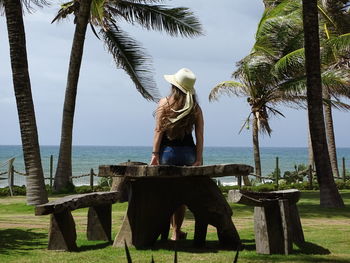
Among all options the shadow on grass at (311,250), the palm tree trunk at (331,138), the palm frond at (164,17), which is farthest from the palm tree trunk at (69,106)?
the shadow on grass at (311,250)

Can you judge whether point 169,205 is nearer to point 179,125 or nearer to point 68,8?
point 179,125

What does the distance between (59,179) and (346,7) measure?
15690mm

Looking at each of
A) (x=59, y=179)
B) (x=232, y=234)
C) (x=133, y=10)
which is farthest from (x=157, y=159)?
(x=133, y=10)

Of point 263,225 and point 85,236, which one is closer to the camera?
point 263,225

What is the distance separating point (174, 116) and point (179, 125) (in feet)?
0.37

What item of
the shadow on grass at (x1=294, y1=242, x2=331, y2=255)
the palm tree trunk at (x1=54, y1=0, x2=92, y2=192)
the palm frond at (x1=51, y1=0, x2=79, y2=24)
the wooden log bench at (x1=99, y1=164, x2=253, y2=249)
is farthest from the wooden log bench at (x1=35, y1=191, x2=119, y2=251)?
the palm frond at (x1=51, y1=0, x2=79, y2=24)

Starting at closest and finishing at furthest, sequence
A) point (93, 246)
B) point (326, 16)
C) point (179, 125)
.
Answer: point (179, 125) → point (93, 246) → point (326, 16)

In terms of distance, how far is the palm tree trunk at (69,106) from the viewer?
17.7 metres

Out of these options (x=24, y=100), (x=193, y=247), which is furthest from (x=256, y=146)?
(x=193, y=247)

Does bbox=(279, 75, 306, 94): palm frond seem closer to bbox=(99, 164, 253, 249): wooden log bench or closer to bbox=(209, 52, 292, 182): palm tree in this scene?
bbox=(209, 52, 292, 182): palm tree

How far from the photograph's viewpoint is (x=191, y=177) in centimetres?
643

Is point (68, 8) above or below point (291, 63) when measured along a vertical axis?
above

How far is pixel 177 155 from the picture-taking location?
6.44 metres

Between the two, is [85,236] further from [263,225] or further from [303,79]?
[303,79]
